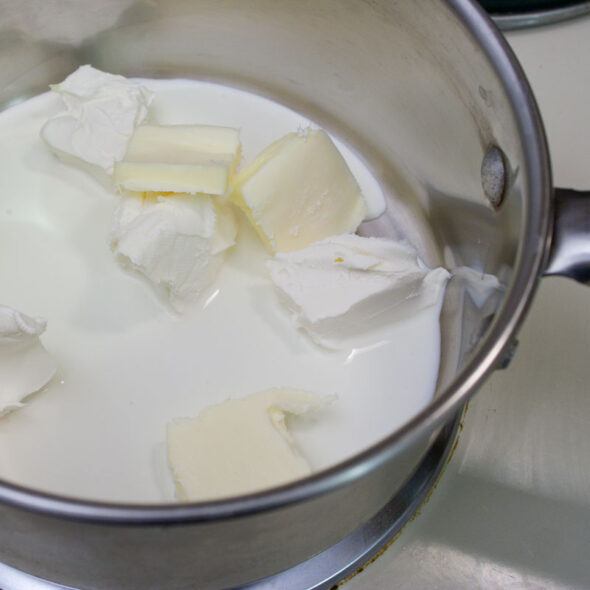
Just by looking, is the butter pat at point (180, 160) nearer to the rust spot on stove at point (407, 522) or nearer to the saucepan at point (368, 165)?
the saucepan at point (368, 165)

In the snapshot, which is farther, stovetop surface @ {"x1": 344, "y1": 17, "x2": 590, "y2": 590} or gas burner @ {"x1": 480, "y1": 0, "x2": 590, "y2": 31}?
gas burner @ {"x1": 480, "y1": 0, "x2": 590, "y2": 31}

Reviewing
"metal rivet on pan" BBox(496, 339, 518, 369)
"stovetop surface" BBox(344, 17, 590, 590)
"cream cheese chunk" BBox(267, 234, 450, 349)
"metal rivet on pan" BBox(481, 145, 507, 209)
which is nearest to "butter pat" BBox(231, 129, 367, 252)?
"cream cheese chunk" BBox(267, 234, 450, 349)

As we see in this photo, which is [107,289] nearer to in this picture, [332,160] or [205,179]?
[205,179]

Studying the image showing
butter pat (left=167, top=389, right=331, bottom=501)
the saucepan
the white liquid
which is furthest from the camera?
the white liquid

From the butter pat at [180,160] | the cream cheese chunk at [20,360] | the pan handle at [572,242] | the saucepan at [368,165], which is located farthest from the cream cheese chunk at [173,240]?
the pan handle at [572,242]

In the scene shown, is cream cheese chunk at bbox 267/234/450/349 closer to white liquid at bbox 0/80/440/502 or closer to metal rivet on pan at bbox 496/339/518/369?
white liquid at bbox 0/80/440/502

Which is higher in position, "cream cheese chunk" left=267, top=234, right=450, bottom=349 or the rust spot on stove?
"cream cheese chunk" left=267, top=234, right=450, bottom=349

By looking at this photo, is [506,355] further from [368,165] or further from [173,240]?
[368,165]

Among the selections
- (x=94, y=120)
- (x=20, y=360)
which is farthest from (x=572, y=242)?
(x=94, y=120)
